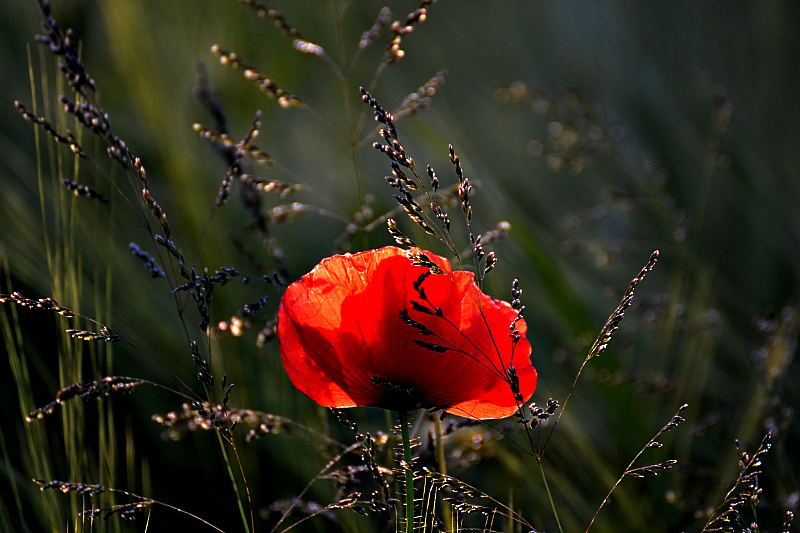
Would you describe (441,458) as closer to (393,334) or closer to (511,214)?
(393,334)

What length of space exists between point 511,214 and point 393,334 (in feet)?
1.21

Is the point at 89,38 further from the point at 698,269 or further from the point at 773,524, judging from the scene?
the point at 773,524

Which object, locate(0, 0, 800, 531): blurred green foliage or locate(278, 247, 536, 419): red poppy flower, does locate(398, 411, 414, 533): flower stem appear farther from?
locate(0, 0, 800, 531): blurred green foliage

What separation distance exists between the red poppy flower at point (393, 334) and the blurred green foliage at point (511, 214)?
76 mm

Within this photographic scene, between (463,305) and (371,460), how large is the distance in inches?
3.0

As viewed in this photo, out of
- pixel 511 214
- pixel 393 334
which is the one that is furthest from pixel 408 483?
pixel 511 214

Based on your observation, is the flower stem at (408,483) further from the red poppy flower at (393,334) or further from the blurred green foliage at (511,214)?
the blurred green foliage at (511,214)

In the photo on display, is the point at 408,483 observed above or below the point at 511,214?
below

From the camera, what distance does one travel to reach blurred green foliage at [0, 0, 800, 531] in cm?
69

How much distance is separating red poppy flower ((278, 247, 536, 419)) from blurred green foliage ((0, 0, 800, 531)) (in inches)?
3.0

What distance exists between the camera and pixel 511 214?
0.74 m

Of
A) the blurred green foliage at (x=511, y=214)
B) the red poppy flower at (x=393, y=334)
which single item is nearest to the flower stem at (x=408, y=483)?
the red poppy flower at (x=393, y=334)

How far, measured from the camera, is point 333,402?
415 mm

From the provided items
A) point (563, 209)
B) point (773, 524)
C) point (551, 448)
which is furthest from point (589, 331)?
point (563, 209)
